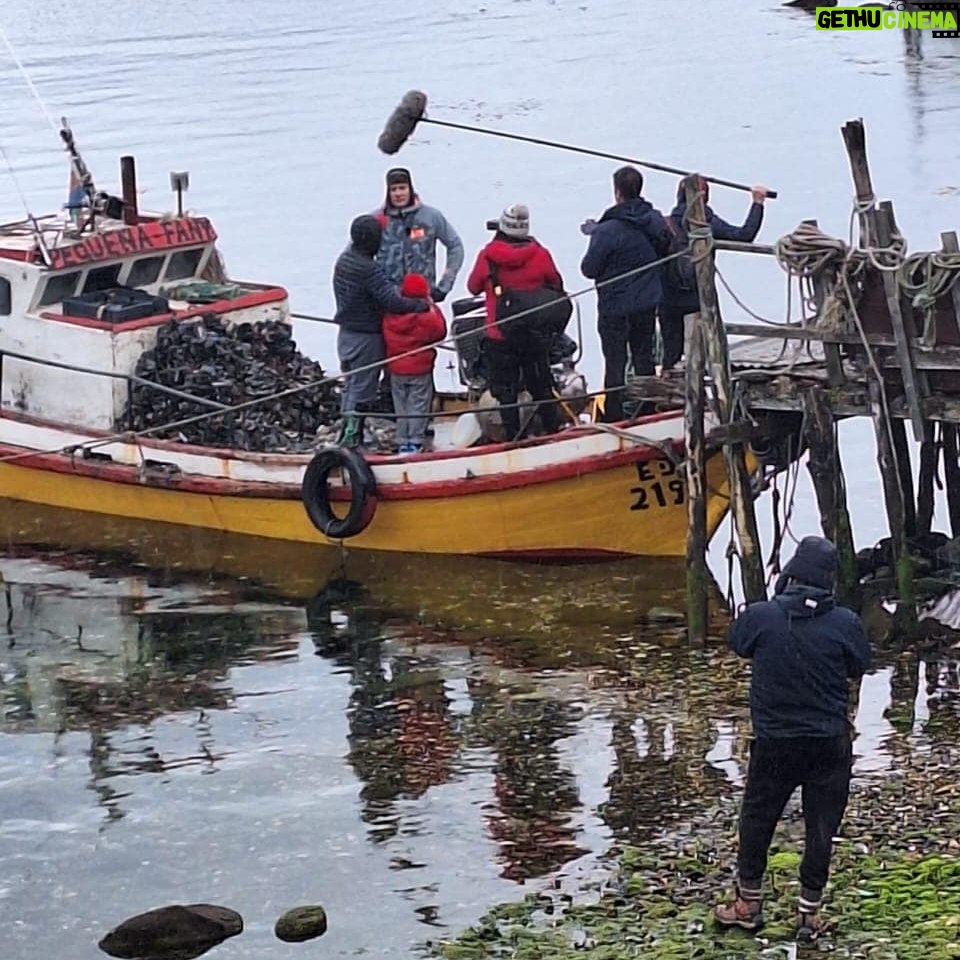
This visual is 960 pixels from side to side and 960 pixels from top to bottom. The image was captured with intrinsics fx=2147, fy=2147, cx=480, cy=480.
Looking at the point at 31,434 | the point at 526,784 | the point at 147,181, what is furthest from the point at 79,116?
the point at 526,784

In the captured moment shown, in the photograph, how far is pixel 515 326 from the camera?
15531 millimetres

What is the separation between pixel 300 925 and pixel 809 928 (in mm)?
2471

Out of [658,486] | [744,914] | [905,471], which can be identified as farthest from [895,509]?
[744,914]

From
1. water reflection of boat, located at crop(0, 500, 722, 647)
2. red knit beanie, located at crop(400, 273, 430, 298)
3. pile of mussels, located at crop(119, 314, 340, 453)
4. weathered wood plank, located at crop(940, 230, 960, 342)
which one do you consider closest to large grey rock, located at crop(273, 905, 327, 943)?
water reflection of boat, located at crop(0, 500, 722, 647)

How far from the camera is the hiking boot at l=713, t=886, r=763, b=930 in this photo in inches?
362

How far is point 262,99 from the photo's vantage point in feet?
169

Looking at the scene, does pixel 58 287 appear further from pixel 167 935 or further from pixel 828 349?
pixel 167 935

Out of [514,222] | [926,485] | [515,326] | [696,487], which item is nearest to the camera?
[696,487]

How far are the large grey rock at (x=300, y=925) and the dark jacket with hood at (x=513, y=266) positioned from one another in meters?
6.25

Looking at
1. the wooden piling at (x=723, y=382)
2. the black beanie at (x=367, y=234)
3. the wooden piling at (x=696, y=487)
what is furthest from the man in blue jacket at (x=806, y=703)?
the black beanie at (x=367, y=234)

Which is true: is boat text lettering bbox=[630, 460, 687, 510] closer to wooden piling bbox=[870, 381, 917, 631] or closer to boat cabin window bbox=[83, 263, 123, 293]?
wooden piling bbox=[870, 381, 917, 631]

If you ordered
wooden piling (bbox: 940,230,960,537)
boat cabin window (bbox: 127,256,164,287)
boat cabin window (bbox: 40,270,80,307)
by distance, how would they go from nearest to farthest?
wooden piling (bbox: 940,230,960,537), boat cabin window (bbox: 40,270,80,307), boat cabin window (bbox: 127,256,164,287)

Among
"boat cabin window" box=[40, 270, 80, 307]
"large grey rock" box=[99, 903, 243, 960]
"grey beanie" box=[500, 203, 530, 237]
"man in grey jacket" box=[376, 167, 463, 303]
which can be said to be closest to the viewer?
"large grey rock" box=[99, 903, 243, 960]

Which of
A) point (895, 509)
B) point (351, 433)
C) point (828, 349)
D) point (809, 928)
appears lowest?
point (809, 928)
